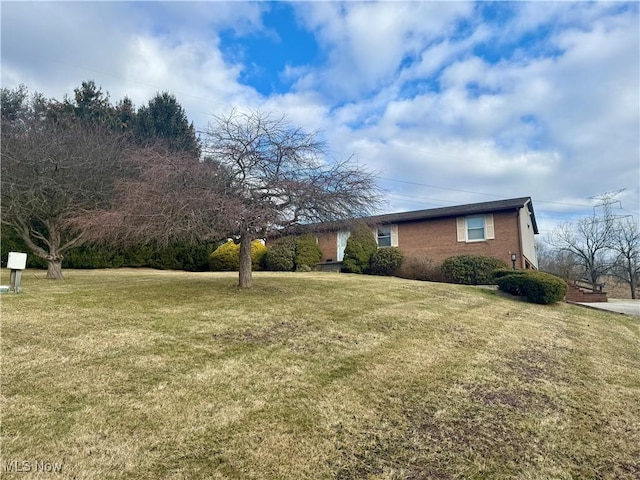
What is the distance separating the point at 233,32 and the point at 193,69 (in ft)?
8.34

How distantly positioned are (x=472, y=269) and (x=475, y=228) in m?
3.25

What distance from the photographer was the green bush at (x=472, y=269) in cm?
1767

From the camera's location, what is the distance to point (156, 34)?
39.2 feet

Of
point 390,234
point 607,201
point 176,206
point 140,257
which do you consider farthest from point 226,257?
point 607,201

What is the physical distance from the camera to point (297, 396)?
169 inches

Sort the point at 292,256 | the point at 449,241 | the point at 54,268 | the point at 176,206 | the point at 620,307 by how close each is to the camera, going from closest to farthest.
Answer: the point at 176,206
the point at 54,268
the point at 620,307
the point at 449,241
the point at 292,256

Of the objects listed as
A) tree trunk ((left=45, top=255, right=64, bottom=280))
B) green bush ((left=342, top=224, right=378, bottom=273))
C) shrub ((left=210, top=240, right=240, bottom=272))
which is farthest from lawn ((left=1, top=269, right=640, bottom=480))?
shrub ((left=210, top=240, right=240, bottom=272))

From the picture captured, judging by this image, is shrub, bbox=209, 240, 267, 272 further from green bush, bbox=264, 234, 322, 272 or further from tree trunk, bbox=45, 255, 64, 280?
tree trunk, bbox=45, 255, 64, 280

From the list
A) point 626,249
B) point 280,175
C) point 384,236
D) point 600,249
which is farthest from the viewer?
point 600,249

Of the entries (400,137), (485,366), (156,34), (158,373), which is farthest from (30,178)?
(400,137)

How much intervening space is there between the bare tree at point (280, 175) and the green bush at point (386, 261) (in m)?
10.0

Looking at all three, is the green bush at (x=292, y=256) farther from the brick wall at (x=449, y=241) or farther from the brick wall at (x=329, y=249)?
the brick wall at (x=449, y=241)

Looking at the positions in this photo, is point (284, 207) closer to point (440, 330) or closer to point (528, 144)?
point (440, 330)

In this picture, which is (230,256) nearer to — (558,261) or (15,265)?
(15,265)
